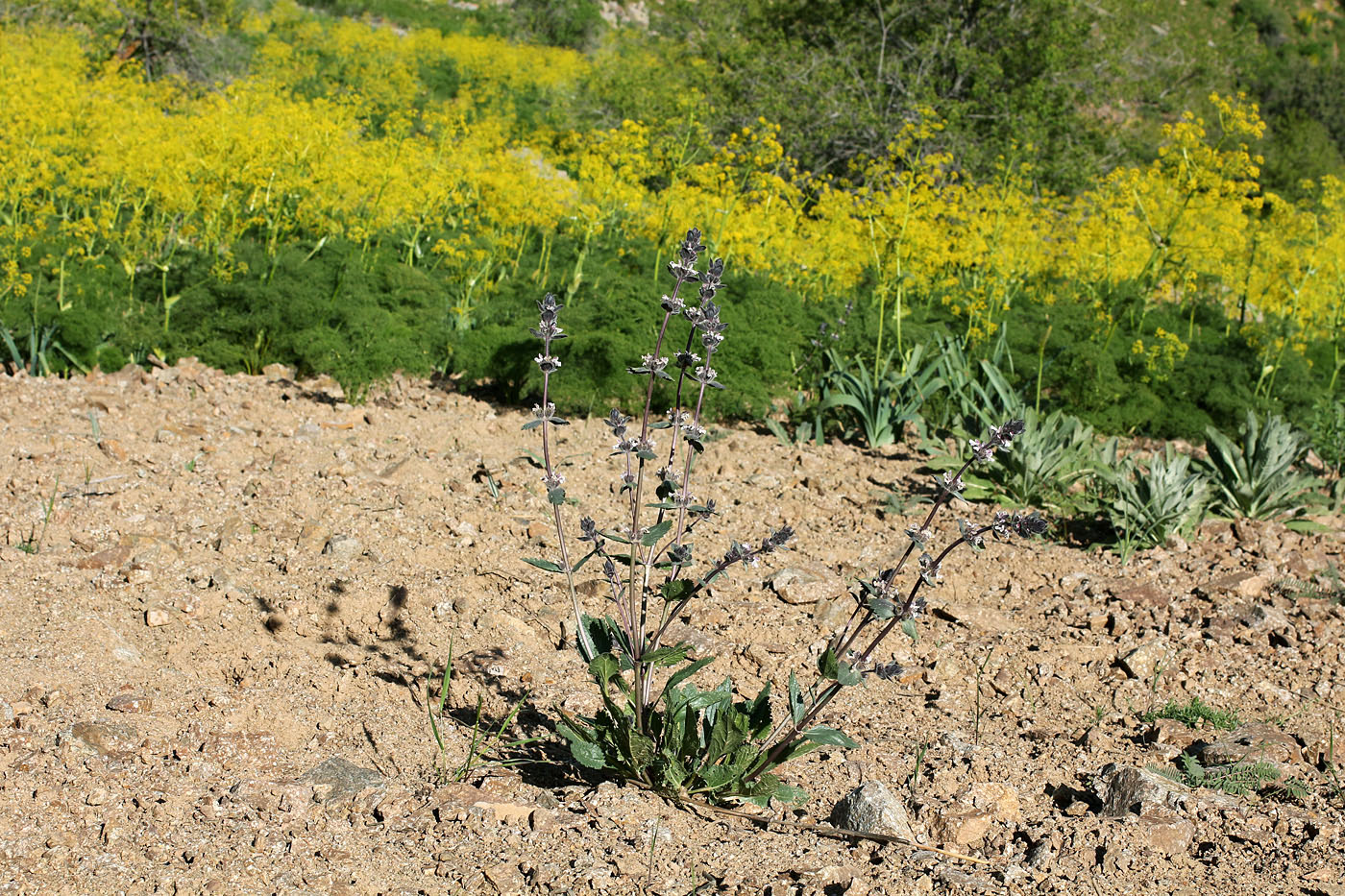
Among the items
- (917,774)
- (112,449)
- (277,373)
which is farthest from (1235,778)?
(277,373)

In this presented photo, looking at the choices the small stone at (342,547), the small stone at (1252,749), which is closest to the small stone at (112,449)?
the small stone at (342,547)

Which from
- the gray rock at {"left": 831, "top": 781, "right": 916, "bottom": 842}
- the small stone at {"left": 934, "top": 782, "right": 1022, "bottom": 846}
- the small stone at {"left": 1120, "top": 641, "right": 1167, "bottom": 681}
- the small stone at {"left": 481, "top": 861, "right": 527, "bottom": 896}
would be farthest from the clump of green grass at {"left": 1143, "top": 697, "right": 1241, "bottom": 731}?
the small stone at {"left": 481, "top": 861, "right": 527, "bottom": 896}

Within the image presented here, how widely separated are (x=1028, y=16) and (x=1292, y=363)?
977 centimetres

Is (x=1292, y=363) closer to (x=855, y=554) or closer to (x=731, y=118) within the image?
(x=855, y=554)

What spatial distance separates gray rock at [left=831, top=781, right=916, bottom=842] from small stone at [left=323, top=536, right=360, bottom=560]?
1812mm

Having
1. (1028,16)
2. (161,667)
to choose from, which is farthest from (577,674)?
(1028,16)

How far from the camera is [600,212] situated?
23.8 feet

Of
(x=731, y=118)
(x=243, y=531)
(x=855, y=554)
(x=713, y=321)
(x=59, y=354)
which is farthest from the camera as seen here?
(x=731, y=118)

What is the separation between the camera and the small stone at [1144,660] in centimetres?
338

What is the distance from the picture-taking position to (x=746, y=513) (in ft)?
14.0

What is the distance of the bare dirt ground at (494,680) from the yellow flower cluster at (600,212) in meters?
1.78

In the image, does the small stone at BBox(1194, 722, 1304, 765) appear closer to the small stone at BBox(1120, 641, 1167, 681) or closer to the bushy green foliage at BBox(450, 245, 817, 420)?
the small stone at BBox(1120, 641, 1167, 681)

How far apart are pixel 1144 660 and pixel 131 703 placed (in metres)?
2.87

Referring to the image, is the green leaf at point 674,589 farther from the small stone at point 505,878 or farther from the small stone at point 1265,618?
the small stone at point 1265,618
